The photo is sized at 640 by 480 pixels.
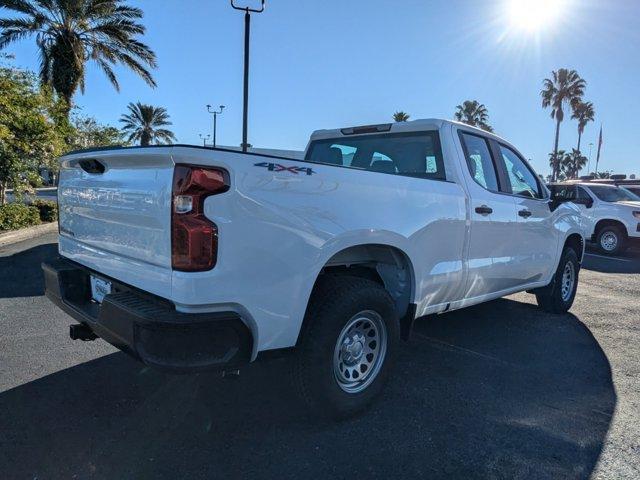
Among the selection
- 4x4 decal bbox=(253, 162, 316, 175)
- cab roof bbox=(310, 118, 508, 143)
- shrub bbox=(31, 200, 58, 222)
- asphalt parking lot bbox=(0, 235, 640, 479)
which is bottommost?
asphalt parking lot bbox=(0, 235, 640, 479)

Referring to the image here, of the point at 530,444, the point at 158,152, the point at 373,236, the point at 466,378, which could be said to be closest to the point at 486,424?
the point at 530,444

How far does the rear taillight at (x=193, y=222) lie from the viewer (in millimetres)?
2289

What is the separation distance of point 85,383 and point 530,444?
298 cm

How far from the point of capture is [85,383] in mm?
3543

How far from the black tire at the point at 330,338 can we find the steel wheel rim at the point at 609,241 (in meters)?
11.5

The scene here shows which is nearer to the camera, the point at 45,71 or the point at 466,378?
the point at 466,378

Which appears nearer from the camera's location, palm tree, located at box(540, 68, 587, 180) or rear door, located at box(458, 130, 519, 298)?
rear door, located at box(458, 130, 519, 298)

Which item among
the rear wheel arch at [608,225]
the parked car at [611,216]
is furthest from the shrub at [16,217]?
the rear wheel arch at [608,225]

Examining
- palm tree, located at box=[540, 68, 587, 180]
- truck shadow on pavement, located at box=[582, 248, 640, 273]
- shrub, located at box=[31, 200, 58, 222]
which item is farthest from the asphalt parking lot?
palm tree, located at box=[540, 68, 587, 180]

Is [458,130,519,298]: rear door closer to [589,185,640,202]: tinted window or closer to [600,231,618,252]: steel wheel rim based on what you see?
[600,231,618,252]: steel wheel rim

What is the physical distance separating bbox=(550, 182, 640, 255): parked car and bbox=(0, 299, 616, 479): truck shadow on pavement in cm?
942

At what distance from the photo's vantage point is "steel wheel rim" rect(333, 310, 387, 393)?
308 centimetres

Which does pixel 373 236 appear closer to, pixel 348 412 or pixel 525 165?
pixel 348 412

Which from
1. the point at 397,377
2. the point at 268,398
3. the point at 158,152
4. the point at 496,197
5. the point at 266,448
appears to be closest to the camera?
the point at 158,152
